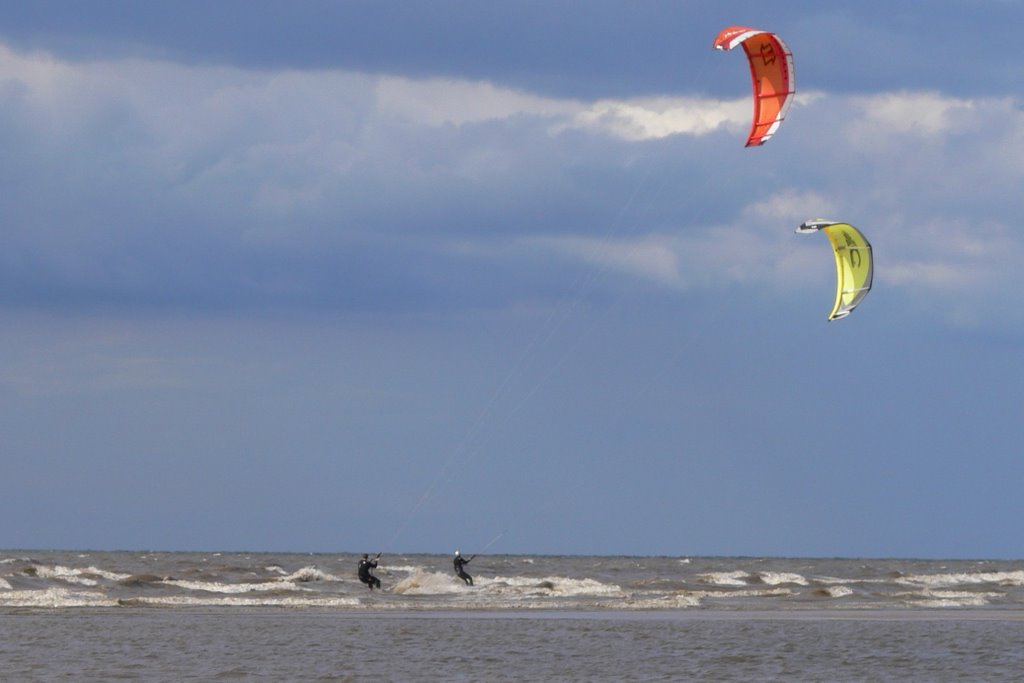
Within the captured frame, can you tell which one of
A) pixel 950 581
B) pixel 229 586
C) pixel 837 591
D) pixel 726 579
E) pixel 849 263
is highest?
pixel 849 263


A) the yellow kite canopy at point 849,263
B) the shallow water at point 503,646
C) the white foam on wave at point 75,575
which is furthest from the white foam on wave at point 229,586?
the yellow kite canopy at point 849,263

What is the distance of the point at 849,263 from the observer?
27094 mm

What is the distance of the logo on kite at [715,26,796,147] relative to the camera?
86.7ft

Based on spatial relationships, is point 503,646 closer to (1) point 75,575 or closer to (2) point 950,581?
(1) point 75,575

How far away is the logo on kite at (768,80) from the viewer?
2642cm

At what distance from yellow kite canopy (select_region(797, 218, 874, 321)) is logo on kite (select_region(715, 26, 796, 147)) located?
1985 millimetres

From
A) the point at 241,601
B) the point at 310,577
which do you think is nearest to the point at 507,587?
the point at 310,577

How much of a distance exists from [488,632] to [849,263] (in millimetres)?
9602

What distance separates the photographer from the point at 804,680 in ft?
63.6

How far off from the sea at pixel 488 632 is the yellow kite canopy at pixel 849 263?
620cm

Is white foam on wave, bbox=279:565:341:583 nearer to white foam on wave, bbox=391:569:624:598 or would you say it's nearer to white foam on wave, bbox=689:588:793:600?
white foam on wave, bbox=391:569:624:598

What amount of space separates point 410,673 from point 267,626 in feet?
25.9

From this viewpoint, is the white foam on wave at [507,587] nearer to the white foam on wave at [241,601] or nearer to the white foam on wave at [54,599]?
the white foam on wave at [241,601]

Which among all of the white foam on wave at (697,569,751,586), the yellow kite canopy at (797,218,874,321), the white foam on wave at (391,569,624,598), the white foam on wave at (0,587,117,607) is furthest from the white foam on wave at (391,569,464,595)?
the yellow kite canopy at (797,218,874,321)
